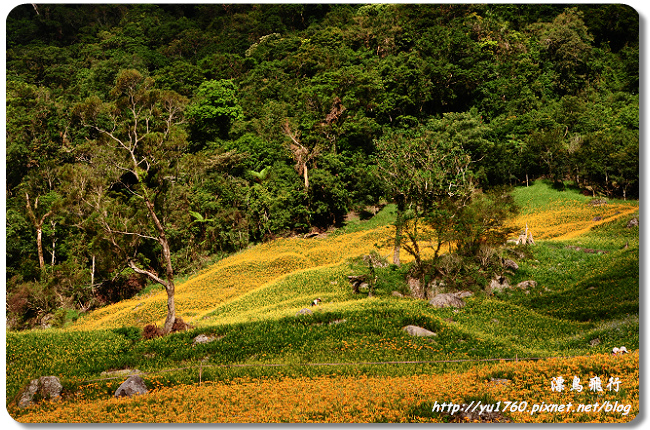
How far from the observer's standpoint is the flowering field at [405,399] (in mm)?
9023

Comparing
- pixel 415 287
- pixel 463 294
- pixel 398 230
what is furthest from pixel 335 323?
pixel 398 230

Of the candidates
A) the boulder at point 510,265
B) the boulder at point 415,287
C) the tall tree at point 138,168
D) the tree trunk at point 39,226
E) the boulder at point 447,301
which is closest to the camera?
the tall tree at point 138,168

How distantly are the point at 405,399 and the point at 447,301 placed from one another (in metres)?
10.9

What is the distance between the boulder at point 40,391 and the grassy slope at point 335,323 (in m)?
0.46

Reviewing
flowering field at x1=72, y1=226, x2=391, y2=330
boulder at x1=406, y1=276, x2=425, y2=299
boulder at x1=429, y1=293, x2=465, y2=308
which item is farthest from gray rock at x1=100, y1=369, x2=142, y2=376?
boulder at x1=406, y1=276, x2=425, y2=299

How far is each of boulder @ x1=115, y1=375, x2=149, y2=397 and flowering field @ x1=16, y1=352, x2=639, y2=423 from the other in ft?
1.19

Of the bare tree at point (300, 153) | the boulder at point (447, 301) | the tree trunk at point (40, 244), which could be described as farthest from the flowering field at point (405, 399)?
the bare tree at point (300, 153)

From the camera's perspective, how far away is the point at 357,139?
4753 cm

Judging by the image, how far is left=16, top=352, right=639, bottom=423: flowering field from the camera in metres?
9.02

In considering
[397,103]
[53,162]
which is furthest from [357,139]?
[53,162]

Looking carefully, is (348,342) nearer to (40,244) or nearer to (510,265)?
(510,265)

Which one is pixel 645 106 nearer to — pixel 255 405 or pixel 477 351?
pixel 477 351

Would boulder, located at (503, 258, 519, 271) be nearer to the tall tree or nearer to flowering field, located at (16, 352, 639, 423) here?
flowering field, located at (16, 352, 639, 423)

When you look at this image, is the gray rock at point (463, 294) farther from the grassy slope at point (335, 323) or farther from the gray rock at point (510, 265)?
the gray rock at point (510, 265)
